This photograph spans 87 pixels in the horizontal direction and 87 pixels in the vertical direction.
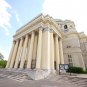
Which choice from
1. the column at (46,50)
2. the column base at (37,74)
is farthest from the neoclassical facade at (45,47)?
the column base at (37,74)

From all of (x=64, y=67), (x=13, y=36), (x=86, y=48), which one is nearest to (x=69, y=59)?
(x=86, y=48)

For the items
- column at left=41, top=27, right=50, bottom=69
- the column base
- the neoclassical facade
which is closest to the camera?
the column base

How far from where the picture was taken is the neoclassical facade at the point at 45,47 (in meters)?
15.7

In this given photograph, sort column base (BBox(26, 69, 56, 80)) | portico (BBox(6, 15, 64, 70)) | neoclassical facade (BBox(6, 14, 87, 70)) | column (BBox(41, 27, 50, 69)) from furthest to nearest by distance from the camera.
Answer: neoclassical facade (BBox(6, 14, 87, 70)) → portico (BBox(6, 15, 64, 70)) → column (BBox(41, 27, 50, 69)) → column base (BBox(26, 69, 56, 80))

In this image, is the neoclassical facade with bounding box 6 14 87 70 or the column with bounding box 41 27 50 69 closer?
the column with bounding box 41 27 50 69

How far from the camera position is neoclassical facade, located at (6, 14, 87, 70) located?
51.4 feet

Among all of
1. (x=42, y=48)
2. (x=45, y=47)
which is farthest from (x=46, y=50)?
(x=42, y=48)

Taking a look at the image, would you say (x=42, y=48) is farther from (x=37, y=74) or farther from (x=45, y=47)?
(x=37, y=74)

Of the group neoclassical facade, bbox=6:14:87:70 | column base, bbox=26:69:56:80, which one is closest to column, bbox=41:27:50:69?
neoclassical facade, bbox=6:14:87:70

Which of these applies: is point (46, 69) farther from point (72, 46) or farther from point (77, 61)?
point (72, 46)

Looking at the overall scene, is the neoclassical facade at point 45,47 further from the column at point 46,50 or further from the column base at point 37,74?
the column base at point 37,74

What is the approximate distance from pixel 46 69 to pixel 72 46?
1186 cm

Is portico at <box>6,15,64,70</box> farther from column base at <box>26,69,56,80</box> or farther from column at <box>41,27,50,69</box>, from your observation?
column base at <box>26,69,56,80</box>

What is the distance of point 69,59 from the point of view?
2169 centimetres
